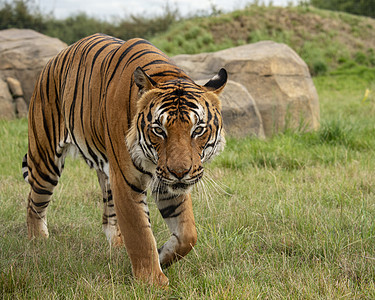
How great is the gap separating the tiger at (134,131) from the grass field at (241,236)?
8.7 inches

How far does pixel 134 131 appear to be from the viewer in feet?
7.92

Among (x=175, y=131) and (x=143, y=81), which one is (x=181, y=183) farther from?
(x=143, y=81)

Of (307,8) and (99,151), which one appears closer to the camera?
(99,151)

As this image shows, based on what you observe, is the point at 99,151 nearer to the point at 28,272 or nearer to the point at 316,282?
the point at 28,272

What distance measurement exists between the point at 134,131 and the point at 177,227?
2.08 ft

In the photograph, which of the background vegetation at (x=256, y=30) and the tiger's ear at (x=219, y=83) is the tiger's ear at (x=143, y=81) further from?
the background vegetation at (x=256, y=30)

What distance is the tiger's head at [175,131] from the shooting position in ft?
7.24

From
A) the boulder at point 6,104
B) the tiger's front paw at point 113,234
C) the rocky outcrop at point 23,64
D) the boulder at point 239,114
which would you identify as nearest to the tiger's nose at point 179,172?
the tiger's front paw at point 113,234

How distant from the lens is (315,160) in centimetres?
557

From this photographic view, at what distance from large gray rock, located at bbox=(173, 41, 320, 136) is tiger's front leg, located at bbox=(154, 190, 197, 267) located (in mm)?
4122

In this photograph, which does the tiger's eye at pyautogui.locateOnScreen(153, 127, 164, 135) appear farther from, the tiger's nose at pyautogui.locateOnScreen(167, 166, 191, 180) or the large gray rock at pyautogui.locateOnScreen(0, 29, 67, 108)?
the large gray rock at pyautogui.locateOnScreen(0, 29, 67, 108)

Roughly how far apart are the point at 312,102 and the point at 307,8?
45.6ft

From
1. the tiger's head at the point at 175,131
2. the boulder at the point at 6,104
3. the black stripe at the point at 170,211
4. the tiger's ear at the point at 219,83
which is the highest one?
the tiger's ear at the point at 219,83

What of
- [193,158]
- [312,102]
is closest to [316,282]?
[193,158]
